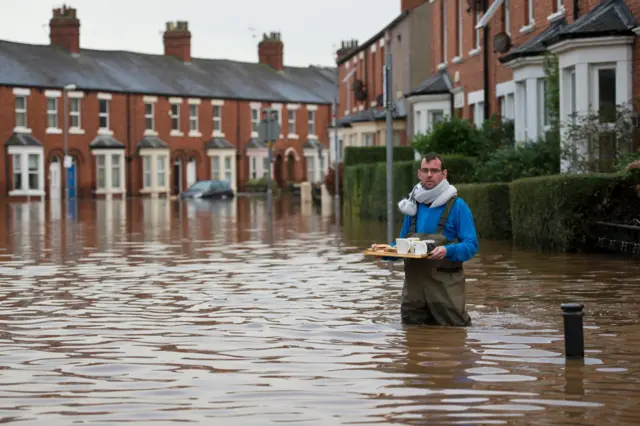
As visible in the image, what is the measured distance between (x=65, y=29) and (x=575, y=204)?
64367mm

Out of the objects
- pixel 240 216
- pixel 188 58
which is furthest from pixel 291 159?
pixel 240 216

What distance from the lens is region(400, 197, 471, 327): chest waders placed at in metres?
11.3

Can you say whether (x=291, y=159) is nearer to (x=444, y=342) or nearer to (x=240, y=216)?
(x=240, y=216)

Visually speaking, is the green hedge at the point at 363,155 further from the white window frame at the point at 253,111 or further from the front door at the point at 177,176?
the white window frame at the point at 253,111

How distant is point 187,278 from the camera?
17344mm

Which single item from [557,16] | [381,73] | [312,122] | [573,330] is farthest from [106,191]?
[573,330]

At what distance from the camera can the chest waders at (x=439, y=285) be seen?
11.3 metres

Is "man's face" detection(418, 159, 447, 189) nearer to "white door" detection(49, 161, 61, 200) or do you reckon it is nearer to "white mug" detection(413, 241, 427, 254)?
"white mug" detection(413, 241, 427, 254)

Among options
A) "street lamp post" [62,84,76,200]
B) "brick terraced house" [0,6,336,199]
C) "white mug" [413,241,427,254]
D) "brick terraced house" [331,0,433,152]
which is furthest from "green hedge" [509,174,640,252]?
"brick terraced house" [0,6,336,199]

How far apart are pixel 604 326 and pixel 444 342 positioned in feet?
5.86

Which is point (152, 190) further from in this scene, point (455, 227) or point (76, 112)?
point (455, 227)

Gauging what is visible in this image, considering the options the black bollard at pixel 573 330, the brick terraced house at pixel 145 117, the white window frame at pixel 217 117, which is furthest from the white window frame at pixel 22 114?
the black bollard at pixel 573 330

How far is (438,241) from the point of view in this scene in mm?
11273

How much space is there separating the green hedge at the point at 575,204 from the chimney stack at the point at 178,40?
Result: 6985cm
